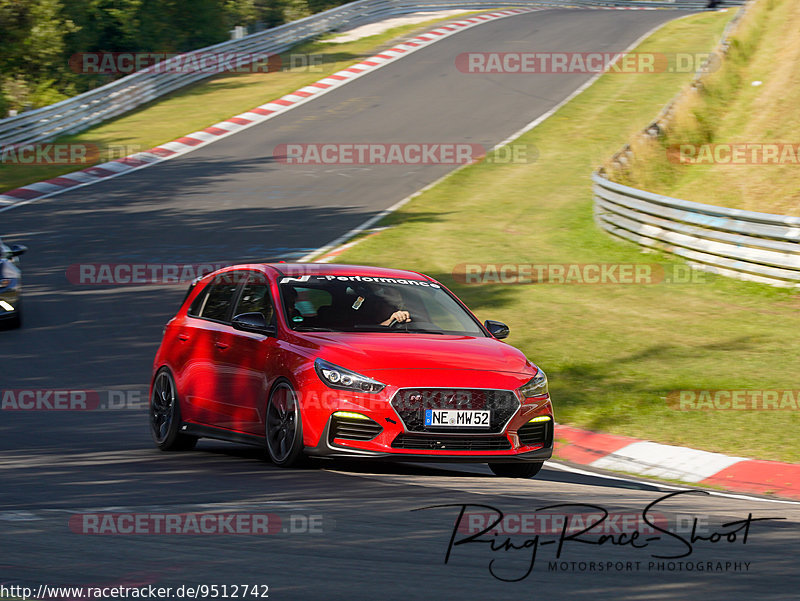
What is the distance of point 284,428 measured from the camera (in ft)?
26.9

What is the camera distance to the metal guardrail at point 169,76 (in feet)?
105

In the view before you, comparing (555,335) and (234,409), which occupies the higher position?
(234,409)

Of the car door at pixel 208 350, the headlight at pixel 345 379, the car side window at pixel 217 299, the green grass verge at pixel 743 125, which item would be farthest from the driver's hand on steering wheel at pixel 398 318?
the green grass verge at pixel 743 125

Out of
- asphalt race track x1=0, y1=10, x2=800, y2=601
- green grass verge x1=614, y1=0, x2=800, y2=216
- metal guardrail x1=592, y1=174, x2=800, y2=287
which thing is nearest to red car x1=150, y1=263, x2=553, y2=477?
asphalt race track x1=0, y1=10, x2=800, y2=601

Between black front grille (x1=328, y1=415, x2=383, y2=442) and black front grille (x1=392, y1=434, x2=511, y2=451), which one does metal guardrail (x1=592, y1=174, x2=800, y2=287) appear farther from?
black front grille (x1=328, y1=415, x2=383, y2=442)

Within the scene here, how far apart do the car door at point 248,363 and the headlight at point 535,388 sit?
1793 mm

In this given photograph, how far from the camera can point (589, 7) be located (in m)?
57.3

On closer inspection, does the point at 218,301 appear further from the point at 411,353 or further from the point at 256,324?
the point at 411,353

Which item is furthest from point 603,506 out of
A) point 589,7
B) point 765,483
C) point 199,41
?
point 589,7

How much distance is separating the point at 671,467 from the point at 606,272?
950 cm

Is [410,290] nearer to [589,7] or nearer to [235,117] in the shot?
[235,117]

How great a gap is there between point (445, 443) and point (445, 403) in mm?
267

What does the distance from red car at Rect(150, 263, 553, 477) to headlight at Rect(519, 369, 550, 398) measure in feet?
0.04

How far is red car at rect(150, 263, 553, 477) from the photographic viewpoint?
26.0 feet
